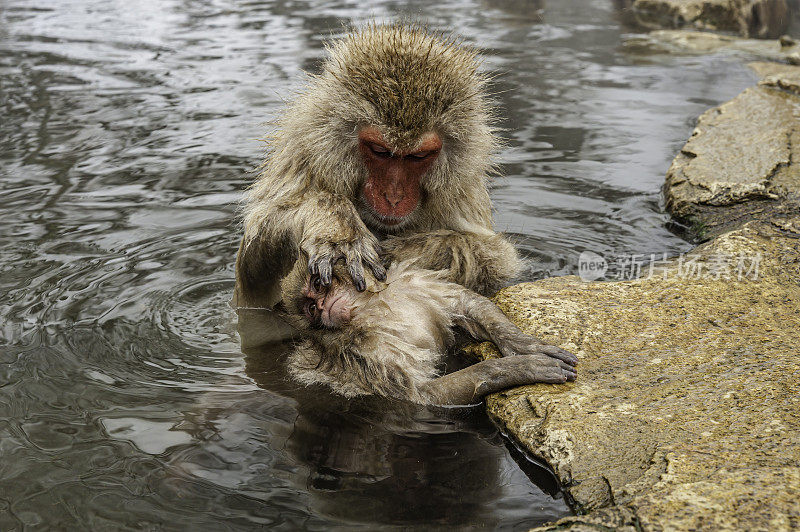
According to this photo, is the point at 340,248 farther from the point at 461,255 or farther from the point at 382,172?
the point at 461,255

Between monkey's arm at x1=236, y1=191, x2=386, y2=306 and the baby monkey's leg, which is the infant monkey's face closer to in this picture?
monkey's arm at x1=236, y1=191, x2=386, y2=306

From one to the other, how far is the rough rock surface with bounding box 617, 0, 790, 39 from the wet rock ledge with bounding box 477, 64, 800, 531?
26.7ft

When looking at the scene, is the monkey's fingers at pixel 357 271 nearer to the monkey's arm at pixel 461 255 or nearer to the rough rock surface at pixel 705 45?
the monkey's arm at pixel 461 255

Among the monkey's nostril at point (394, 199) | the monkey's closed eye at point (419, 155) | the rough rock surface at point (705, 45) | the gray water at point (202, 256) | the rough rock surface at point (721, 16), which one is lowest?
the gray water at point (202, 256)

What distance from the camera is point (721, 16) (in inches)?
469

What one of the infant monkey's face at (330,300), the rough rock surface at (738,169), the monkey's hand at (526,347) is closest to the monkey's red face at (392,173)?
the infant monkey's face at (330,300)

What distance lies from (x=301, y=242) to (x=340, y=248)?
236mm

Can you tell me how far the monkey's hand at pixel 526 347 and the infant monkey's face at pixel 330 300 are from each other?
620mm

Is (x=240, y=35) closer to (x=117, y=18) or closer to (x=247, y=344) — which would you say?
(x=117, y=18)

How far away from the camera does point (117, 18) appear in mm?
12016

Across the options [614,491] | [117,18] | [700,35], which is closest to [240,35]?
[117,18]

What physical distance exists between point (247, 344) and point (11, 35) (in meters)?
8.41

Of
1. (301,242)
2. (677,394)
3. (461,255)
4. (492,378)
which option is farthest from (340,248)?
(677,394)

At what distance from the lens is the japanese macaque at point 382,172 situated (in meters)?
3.54
